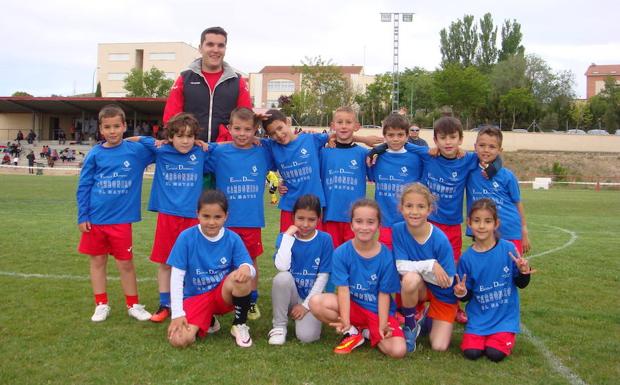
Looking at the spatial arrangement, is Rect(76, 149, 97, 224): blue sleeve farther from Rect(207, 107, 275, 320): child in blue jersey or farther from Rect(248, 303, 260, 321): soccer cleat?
Rect(248, 303, 260, 321): soccer cleat

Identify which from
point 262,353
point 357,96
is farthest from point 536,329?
point 357,96

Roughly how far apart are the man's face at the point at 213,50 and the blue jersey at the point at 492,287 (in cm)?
288

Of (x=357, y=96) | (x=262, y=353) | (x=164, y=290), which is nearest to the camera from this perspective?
(x=262, y=353)

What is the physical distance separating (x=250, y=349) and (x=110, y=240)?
1710 millimetres

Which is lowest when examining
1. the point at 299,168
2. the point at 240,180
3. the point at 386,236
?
the point at 386,236

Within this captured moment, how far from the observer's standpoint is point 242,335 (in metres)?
4.17

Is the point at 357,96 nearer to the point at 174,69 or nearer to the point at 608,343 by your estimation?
the point at 174,69

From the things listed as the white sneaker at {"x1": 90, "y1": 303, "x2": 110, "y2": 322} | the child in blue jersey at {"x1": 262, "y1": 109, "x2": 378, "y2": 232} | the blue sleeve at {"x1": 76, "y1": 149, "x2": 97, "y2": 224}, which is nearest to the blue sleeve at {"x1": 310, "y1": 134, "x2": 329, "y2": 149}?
the child in blue jersey at {"x1": 262, "y1": 109, "x2": 378, "y2": 232}

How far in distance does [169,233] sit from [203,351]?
1.31 m

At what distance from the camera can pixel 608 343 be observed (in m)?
4.30

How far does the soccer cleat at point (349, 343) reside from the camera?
159 inches

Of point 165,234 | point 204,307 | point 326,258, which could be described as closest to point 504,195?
point 326,258

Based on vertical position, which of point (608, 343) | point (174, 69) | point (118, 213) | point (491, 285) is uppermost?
point (174, 69)

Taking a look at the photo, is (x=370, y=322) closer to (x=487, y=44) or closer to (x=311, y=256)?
(x=311, y=256)
